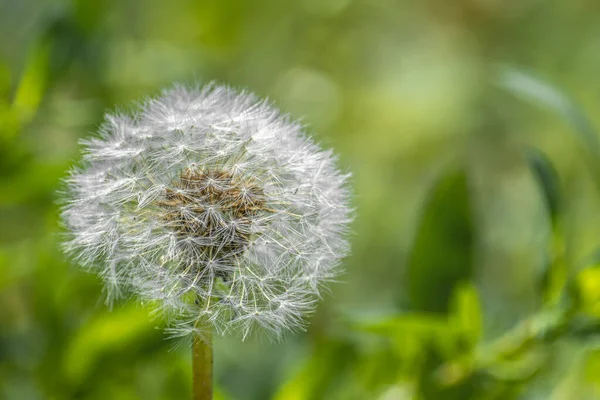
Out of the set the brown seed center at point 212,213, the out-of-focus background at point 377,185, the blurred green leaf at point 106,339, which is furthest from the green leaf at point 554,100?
the blurred green leaf at point 106,339

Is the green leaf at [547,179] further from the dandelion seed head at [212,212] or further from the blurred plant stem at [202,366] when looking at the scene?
the blurred plant stem at [202,366]

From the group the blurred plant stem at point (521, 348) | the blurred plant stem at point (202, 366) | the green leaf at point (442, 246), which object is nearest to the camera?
the blurred plant stem at point (202, 366)

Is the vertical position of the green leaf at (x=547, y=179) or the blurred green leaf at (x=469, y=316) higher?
the green leaf at (x=547, y=179)

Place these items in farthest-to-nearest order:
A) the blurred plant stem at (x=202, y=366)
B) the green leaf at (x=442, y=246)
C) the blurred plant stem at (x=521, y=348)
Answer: the green leaf at (x=442, y=246) < the blurred plant stem at (x=521, y=348) < the blurred plant stem at (x=202, y=366)

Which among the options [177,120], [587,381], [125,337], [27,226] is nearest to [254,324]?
[177,120]

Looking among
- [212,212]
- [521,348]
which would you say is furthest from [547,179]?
[212,212]

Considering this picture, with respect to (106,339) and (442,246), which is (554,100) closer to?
(442,246)

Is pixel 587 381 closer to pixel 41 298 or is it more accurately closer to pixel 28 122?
pixel 41 298
